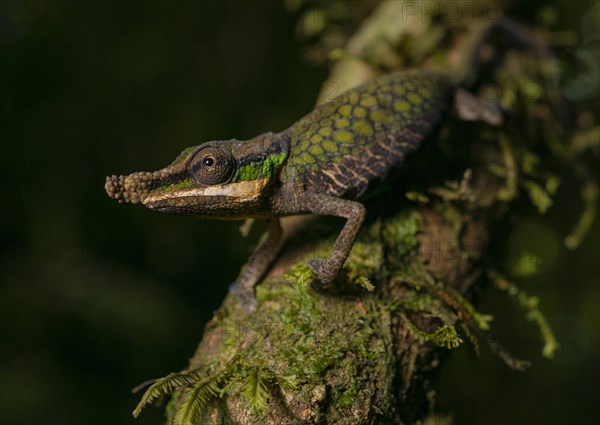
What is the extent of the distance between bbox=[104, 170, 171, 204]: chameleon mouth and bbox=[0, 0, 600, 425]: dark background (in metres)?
3.91

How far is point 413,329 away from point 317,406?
0.69 m

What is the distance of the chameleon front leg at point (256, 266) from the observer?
2.81 m

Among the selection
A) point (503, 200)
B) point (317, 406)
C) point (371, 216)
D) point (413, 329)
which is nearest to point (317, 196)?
point (371, 216)

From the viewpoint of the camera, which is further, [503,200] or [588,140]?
[588,140]

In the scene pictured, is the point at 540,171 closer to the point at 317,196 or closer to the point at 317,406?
the point at 317,196

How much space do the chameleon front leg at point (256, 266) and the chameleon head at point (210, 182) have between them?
275 millimetres

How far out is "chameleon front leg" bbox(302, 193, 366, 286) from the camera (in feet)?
8.43

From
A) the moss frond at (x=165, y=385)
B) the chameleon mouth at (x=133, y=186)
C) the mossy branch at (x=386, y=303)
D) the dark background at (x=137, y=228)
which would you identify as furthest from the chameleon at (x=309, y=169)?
the dark background at (x=137, y=228)

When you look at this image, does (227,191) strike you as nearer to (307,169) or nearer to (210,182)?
(210,182)

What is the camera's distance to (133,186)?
96.1 inches

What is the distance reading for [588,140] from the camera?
4.39 metres

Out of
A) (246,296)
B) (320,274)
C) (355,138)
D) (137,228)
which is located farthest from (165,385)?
(137,228)

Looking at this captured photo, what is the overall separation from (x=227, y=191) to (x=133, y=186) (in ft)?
1.55

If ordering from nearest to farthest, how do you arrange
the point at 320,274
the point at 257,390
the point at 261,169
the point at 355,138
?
1. the point at 257,390
2. the point at 320,274
3. the point at 261,169
4. the point at 355,138
